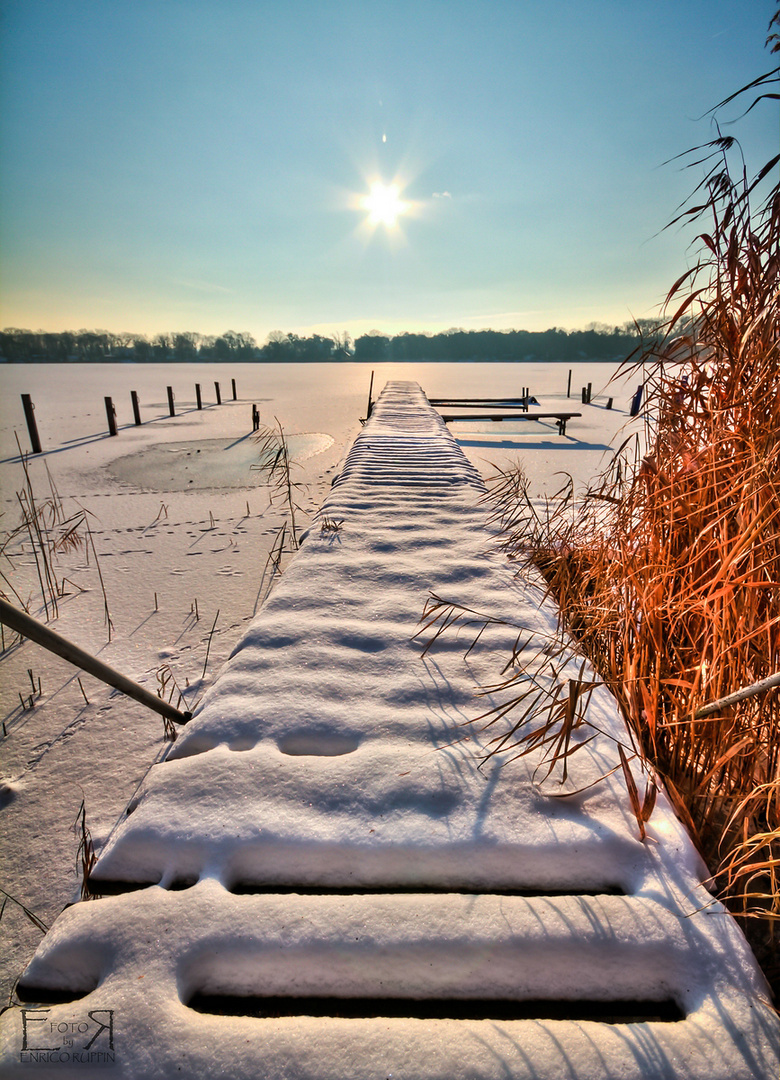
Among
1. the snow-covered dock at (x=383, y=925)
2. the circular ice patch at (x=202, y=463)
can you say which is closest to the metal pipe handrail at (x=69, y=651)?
the snow-covered dock at (x=383, y=925)

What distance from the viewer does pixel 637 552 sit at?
171cm

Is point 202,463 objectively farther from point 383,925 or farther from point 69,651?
point 383,925

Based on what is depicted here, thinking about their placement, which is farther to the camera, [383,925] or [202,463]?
[202,463]

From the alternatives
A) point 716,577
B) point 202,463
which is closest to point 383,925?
point 716,577

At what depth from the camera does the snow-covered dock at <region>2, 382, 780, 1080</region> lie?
76 centimetres

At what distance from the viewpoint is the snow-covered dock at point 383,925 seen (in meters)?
0.76

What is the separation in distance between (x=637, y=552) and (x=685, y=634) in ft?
1.32

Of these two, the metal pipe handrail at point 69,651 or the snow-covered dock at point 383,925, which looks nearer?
the snow-covered dock at point 383,925

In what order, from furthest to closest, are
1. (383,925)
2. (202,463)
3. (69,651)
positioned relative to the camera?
(202,463)
(69,651)
(383,925)

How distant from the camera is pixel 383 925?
2.96 ft

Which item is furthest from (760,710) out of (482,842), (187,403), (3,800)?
(187,403)

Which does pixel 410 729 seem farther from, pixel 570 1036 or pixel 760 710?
pixel 760 710

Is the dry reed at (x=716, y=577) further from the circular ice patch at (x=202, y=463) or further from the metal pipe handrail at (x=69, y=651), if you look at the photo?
the circular ice patch at (x=202, y=463)

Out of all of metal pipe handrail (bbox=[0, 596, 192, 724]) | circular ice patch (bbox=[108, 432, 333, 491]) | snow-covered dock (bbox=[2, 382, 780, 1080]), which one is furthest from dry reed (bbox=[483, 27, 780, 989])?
circular ice patch (bbox=[108, 432, 333, 491])
